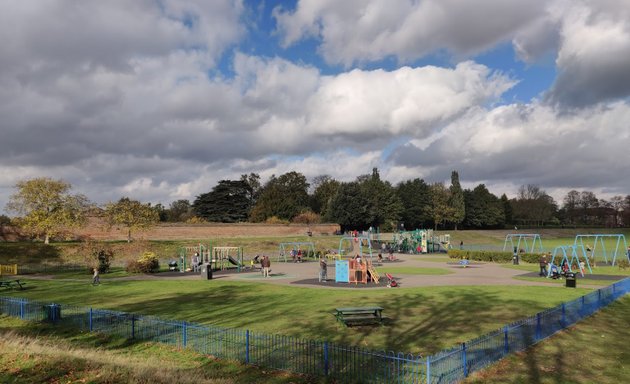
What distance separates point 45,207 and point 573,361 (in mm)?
56817

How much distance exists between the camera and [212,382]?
9773mm

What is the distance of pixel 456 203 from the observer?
111 meters

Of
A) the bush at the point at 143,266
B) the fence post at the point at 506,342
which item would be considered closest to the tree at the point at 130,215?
the bush at the point at 143,266

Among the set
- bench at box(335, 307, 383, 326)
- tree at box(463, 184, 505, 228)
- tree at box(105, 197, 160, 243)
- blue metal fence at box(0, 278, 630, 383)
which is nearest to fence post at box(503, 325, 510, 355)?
blue metal fence at box(0, 278, 630, 383)

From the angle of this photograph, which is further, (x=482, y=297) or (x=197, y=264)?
(x=197, y=264)

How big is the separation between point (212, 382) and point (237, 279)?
72.9 ft

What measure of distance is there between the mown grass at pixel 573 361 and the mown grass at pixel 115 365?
4.74 meters

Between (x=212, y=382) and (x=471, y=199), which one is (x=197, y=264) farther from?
(x=471, y=199)

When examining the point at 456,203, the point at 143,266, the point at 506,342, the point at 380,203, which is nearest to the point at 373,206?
the point at 380,203

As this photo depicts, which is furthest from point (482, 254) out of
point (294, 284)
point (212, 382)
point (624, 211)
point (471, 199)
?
point (624, 211)

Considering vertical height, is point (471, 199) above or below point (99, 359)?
above

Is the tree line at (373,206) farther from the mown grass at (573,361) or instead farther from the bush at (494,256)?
the mown grass at (573,361)

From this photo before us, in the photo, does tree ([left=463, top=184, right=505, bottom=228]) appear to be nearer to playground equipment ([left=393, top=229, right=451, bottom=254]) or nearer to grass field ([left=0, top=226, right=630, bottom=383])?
playground equipment ([left=393, top=229, right=451, bottom=254])

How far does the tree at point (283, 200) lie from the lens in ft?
354
